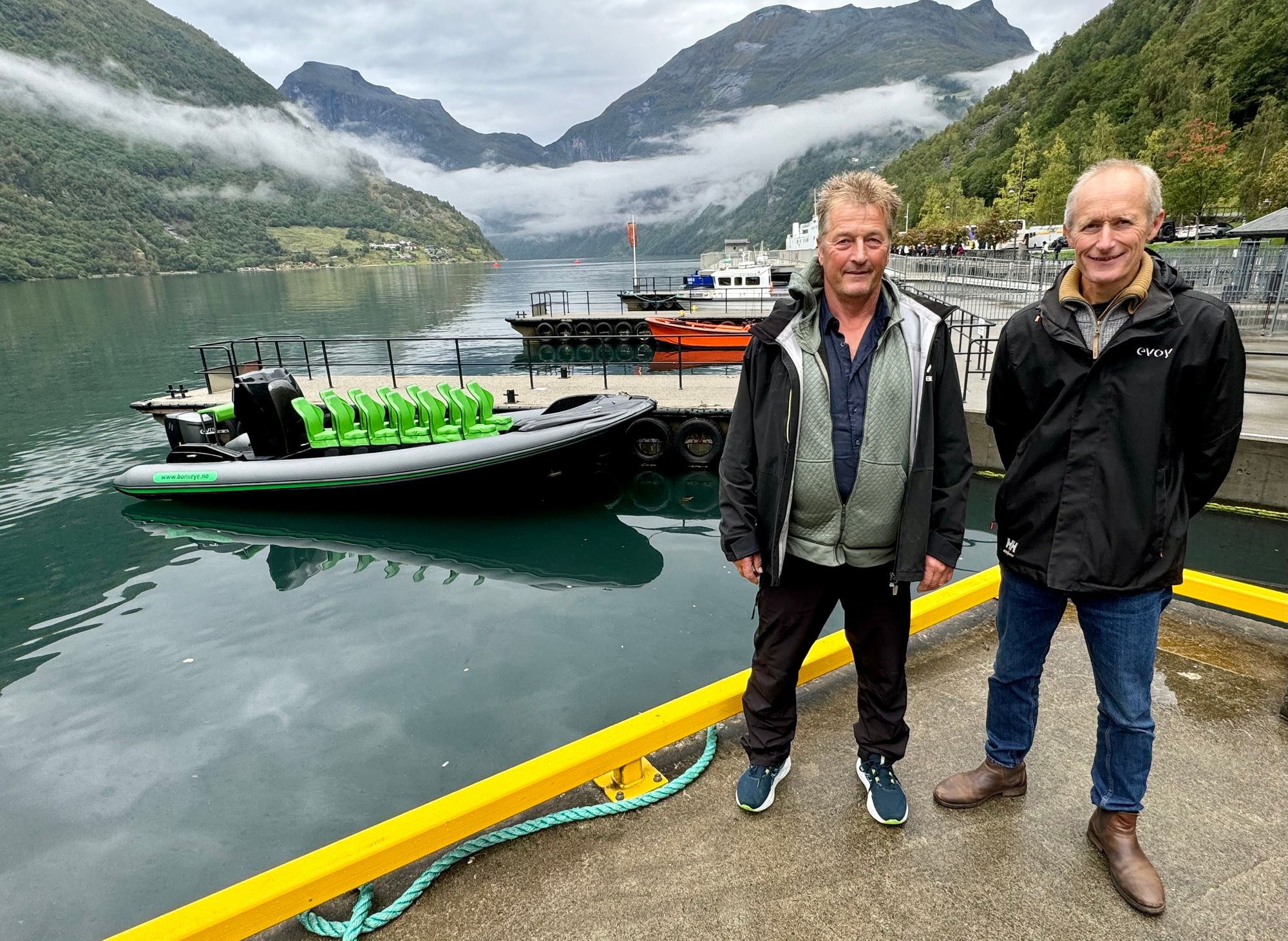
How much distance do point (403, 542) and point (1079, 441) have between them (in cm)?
809

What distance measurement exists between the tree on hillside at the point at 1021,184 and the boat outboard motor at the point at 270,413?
61251 millimetres

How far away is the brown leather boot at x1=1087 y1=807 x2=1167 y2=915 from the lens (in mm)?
1923

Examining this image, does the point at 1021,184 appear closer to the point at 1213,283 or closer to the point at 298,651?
the point at 1213,283

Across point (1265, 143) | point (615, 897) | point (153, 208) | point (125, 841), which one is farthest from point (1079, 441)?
point (153, 208)

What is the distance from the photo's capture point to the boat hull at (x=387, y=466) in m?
8.79

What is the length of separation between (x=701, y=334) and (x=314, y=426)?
533 inches

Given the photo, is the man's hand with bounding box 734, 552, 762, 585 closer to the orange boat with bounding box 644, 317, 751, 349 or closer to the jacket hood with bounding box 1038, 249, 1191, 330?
the jacket hood with bounding box 1038, 249, 1191, 330

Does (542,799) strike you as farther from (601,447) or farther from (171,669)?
(601,447)

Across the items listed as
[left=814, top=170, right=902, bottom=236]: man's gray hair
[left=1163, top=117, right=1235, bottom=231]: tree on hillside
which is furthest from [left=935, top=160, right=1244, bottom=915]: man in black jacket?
[left=1163, top=117, right=1235, bottom=231]: tree on hillside

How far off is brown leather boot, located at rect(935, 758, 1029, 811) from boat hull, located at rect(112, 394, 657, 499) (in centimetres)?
705

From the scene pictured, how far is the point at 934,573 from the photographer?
7.04 feet

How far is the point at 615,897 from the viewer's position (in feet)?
6.77

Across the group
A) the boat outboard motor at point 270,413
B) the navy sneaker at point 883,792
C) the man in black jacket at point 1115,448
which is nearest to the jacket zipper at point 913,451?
the man in black jacket at point 1115,448

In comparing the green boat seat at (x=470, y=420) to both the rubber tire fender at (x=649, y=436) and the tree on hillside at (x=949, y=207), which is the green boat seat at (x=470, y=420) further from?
the tree on hillside at (x=949, y=207)
